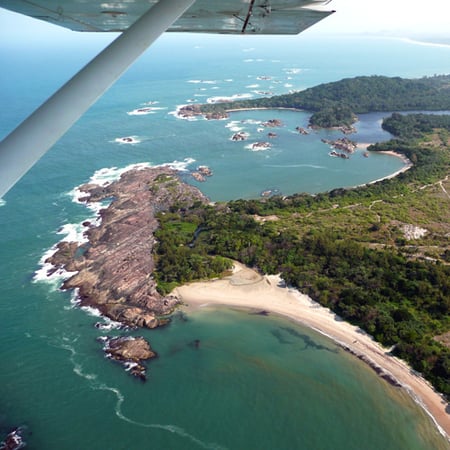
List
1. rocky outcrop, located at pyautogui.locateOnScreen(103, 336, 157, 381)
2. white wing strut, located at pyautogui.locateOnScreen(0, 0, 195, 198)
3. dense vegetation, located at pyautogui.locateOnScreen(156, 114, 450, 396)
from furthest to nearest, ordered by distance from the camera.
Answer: dense vegetation, located at pyautogui.locateOnScreen(156, 114, 450, 396) < rocky outcrop, located at pyautogui.locateOnScreen(103, 336, 157, 381) < white wing strut, located at pyautogui.locateOnScreen(0, 0, 195, 198)

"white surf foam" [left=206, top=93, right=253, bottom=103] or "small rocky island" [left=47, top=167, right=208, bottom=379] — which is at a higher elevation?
"white surf foam" [left=206, top=93, right=253, bottom=103]

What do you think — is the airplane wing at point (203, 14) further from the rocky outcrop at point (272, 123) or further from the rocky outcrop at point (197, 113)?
the rocky outcrop at point (197, 113)

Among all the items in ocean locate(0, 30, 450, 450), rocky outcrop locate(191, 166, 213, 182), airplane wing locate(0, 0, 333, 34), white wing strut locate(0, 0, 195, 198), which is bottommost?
ocean locate(0, 30, 450, 450)

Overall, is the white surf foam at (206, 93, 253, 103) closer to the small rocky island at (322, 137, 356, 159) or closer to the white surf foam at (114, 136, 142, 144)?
the white surf foam at (114, 136, 142, 144)

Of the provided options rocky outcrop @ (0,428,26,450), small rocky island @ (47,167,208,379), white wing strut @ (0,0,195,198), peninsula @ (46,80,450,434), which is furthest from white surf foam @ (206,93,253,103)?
white wing strut @ (0,0,195,198)

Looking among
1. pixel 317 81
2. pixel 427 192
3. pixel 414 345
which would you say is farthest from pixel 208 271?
pixel 317 81
